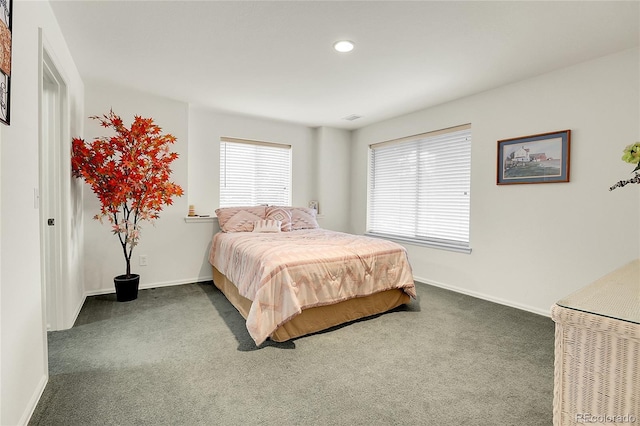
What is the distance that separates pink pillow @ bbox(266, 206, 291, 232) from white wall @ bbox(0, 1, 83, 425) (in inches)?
108

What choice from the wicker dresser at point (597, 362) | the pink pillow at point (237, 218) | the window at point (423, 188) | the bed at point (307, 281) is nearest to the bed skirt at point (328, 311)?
Result: the bed at point (307, 281)

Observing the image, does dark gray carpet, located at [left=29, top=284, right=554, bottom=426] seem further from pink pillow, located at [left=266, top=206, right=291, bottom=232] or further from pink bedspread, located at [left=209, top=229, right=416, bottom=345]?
pink pillow, located at [left=266, top=206, right=291, bottom=232]

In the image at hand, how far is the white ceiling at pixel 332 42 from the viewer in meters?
2.08

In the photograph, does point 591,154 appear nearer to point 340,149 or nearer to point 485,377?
point 485,377

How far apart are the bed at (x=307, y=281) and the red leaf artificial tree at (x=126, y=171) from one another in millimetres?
941

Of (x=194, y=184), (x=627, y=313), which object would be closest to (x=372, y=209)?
(x=194, y=184)

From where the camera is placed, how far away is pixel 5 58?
1.34m

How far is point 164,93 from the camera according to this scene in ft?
12.2

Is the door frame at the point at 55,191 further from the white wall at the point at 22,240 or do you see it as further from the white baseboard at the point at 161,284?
the white baseboard at the point at 161,284

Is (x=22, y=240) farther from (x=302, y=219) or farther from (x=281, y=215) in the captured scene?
(x=302, y=219)

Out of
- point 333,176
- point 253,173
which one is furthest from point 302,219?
point 333,176

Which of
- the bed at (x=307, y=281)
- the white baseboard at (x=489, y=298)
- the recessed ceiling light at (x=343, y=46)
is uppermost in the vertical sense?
the recessed ceiling light at (x=343, y=46)

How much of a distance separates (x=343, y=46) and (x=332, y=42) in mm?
102

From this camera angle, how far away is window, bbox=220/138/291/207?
4703 mm
